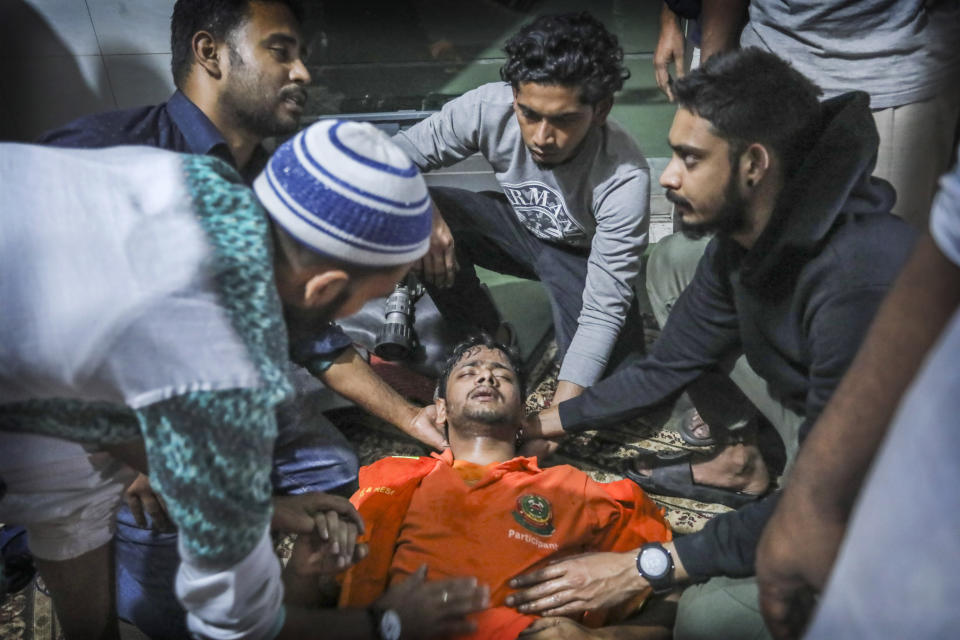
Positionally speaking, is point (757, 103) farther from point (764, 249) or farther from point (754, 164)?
point (764, 249)

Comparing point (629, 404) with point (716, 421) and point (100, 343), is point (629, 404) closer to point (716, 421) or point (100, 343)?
point (716, 421)

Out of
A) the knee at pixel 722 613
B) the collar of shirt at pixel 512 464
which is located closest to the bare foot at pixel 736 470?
the collar of shirt at pixel 512 464

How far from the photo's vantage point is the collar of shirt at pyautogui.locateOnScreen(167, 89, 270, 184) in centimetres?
136

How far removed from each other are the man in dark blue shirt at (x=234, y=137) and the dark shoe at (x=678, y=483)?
0.48 meters

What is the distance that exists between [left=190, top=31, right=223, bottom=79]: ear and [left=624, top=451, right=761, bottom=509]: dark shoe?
3.99 ft

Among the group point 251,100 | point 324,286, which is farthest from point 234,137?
point 324,286

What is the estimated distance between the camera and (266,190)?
78cm

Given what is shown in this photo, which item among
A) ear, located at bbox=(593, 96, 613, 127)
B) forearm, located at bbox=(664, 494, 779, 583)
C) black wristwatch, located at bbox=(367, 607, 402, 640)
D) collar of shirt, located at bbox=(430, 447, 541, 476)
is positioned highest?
ear, located at bbox=(593, 96, 613, 127)

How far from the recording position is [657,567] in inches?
50.3

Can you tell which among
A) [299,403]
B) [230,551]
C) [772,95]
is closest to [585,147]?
[772,95]

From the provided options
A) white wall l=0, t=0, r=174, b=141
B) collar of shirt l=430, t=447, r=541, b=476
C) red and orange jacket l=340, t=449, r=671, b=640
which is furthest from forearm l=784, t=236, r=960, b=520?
white wall l=0, t=0, r=174, b=141

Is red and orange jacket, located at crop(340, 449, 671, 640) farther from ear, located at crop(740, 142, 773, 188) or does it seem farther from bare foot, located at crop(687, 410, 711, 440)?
ear, located at crop(740, 142, 773, 188)

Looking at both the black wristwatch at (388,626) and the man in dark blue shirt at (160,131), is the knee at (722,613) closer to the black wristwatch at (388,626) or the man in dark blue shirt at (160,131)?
the black wristwatch at (388,626)

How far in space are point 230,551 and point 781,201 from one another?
0.97 meters
